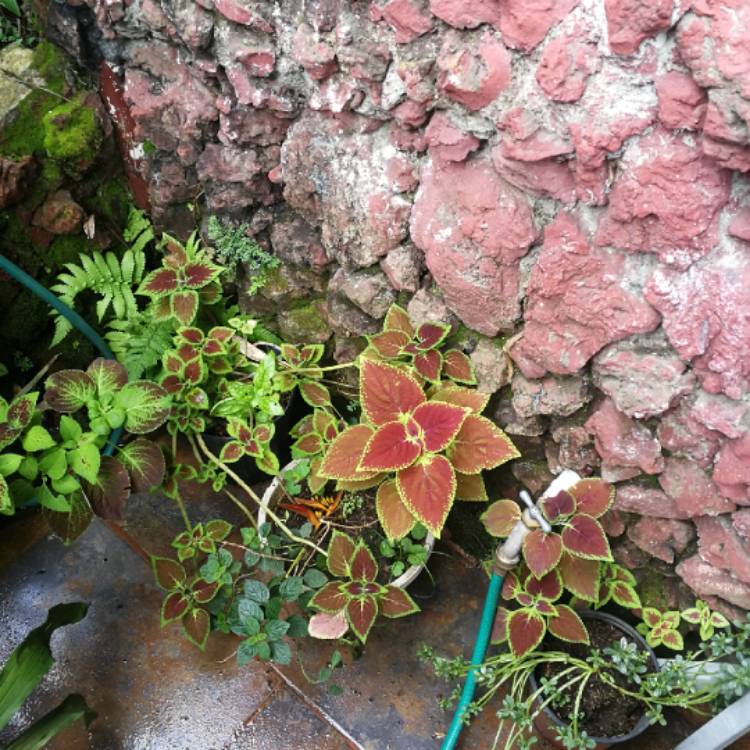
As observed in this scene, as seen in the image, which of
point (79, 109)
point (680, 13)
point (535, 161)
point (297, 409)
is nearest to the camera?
point (680, 13)

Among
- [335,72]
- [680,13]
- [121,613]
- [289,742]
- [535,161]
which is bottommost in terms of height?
[289,742]

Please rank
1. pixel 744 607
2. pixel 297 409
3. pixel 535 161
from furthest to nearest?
1. pixel 297 409
2. pixel 744 607
3. pixel 535 161

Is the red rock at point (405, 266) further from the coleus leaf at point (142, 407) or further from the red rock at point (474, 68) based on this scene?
the coleus leaf at point (142, 407)

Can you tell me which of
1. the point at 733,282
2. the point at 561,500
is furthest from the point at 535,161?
the point at 561,500

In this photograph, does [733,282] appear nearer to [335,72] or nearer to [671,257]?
[671,257]

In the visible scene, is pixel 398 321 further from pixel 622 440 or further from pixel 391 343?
pixel 622 440

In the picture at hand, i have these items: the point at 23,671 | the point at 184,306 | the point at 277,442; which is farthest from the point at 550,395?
the point at 23,671

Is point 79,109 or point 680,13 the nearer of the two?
point 680,13

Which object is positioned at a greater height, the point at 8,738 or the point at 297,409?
the point at 297,409
